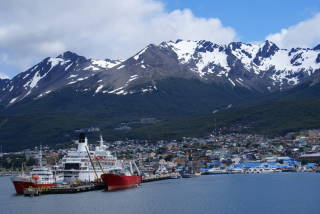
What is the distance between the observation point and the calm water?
2813 inches

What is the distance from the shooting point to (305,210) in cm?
6781

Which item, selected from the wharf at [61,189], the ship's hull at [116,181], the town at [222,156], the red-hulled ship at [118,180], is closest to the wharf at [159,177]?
the town at [222,156]

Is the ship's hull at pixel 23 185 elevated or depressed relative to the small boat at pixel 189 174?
depressed

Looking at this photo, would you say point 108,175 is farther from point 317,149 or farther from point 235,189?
point 317,149

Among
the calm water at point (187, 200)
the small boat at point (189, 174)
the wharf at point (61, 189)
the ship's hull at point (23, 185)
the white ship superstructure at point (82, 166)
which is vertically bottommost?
the calm water at point (187, 200)

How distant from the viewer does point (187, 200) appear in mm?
80812

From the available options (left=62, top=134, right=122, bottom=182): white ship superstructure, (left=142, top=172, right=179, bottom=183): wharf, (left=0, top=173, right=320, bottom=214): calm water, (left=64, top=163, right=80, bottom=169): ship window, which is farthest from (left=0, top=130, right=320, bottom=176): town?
(left=0, top=173, right=320, bottom=214): calm water

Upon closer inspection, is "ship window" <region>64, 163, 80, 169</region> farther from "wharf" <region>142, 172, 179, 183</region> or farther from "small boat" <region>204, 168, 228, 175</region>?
"small boat" <region>204, 168, 228, 175</region>

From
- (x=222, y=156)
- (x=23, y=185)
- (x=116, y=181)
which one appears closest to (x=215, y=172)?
(x=222, y=156)

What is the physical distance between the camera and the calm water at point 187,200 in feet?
234

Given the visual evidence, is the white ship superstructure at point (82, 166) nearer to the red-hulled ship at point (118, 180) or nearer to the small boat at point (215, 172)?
the red-hulled ship at point (118, 180)

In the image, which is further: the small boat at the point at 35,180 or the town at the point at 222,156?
the town at the point at 222,156

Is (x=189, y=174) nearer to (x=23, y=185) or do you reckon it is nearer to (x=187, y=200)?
(x=23, y=185)

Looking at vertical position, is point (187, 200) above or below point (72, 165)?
below
